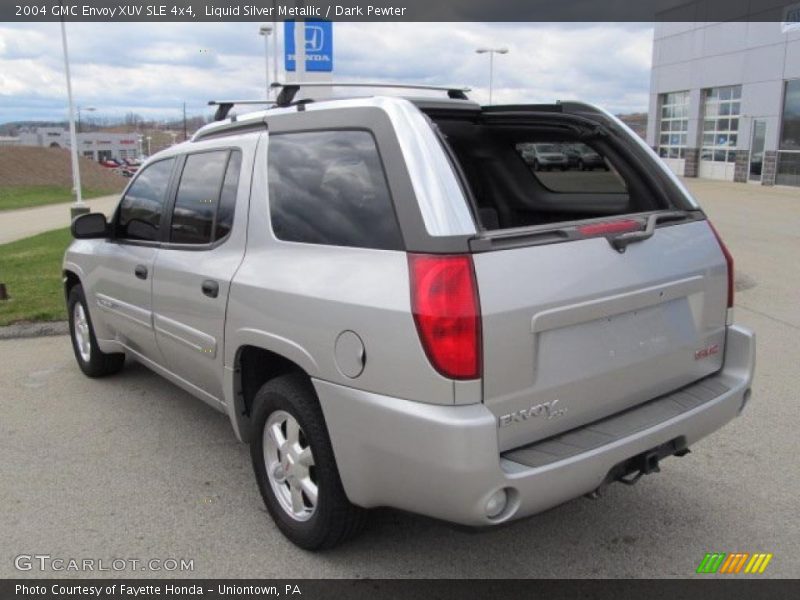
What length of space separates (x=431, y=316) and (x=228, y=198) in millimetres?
1587

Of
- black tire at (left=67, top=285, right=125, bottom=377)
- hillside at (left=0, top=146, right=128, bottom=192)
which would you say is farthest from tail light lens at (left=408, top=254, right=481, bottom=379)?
hillside at (left=0, top=146, right=128, bottom=192)

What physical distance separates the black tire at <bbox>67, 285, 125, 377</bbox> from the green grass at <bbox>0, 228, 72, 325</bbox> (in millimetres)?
1809

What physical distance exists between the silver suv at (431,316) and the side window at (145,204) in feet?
1.23

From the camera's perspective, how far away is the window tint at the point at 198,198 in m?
3.69

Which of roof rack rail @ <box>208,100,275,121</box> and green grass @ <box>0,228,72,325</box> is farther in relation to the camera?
green grass @ <box>0,228,72,325</box>

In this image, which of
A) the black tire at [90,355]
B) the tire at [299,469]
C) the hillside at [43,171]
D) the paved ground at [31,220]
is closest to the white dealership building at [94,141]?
the hillside at [43,171]

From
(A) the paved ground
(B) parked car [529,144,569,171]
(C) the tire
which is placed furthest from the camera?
(A) the paved ground

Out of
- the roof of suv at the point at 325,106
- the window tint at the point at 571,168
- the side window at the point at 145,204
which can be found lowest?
the side window at the point at 145,204

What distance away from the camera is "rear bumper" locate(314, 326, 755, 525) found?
2393 mm

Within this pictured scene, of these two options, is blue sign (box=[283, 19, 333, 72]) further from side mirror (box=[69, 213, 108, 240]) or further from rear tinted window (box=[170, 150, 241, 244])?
rear tinted window (box=[170, 150, 241, 244])

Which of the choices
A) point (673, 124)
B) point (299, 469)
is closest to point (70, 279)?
point (299, 469)

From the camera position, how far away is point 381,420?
2529mm

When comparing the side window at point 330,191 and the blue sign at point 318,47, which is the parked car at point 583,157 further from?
the blue sign at point 318,47

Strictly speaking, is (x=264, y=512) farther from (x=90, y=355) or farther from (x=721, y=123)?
(x=721, y=123)
